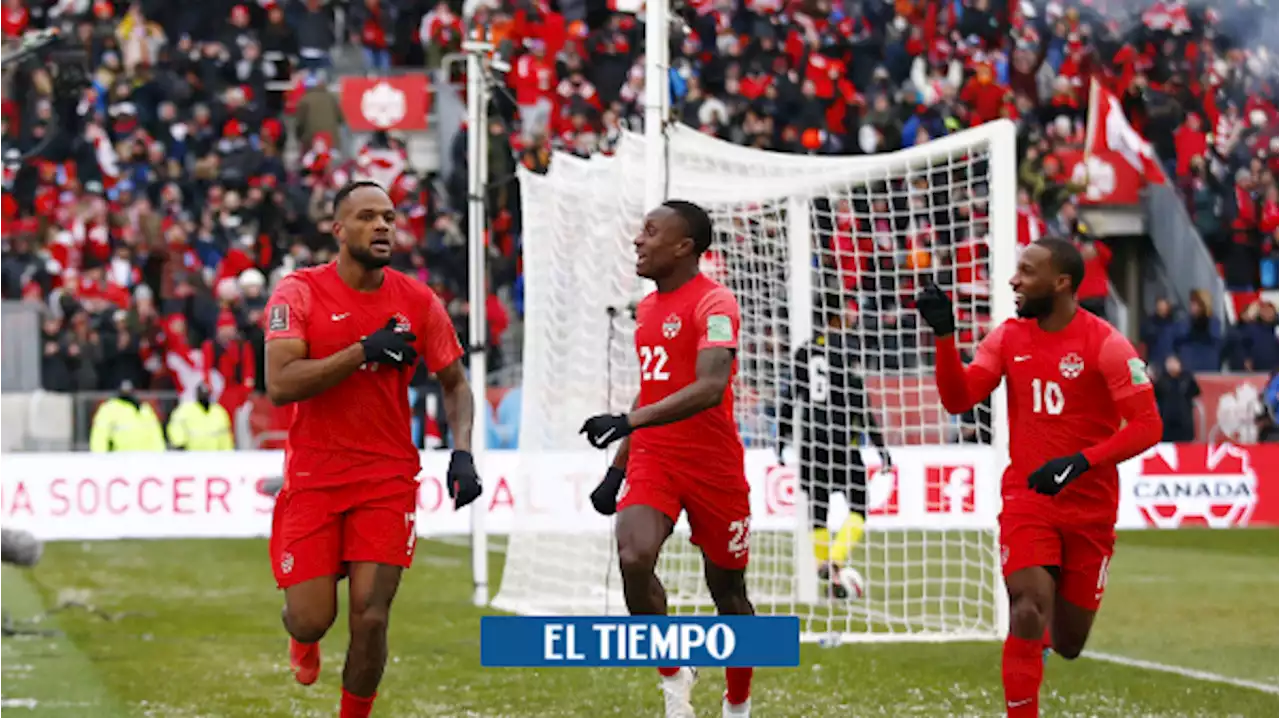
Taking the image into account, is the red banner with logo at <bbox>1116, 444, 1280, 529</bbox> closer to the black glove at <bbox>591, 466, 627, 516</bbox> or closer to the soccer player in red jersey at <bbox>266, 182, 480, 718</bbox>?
the black glove at <bbox>591, 466, 627, 516</bbox>

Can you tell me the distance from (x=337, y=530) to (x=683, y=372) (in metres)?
1.70

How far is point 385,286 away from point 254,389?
47.0 ft

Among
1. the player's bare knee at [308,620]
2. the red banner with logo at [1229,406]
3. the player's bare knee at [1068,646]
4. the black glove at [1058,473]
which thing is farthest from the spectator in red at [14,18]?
the black glove at [1058,473]

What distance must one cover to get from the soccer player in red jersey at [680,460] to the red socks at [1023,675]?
47.2 inches

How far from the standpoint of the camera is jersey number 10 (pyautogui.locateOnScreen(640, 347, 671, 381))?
27.7 ft

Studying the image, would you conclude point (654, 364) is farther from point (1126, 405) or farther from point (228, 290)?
point (228, 290)

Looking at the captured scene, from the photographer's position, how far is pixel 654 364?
27.8 feet

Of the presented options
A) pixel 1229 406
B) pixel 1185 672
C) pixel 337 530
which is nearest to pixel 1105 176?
pixel 1229 406

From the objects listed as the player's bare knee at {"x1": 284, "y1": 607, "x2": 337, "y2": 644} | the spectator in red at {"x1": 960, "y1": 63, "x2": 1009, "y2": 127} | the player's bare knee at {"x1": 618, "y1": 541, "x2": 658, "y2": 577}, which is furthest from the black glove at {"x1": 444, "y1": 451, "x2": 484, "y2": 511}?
the spectator in red at {"x1": 960, "y1": 63, "x2": 1009, "y2": 127}

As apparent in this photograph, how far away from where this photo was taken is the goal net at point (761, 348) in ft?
41.1

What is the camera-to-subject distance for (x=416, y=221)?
25.9 meters

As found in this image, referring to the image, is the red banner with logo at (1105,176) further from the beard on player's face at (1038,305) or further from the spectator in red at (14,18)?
the beard on player's face at (1038,305)

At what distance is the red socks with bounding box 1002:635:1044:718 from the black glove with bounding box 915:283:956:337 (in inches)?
48.6

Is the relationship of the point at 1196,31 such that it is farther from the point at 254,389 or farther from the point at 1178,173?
the point at 254,389
